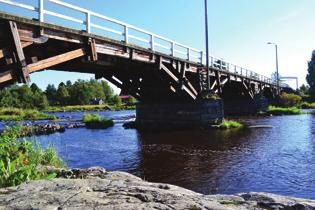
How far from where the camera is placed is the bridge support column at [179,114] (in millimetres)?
30109

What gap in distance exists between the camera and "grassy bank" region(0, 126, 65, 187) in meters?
6.22

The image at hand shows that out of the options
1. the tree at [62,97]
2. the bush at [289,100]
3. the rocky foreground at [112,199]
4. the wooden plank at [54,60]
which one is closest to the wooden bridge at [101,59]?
the wooden plank at [54,60]

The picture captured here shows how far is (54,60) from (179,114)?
17.8m

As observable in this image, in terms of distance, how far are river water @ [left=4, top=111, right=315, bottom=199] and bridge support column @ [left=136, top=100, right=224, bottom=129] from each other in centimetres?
647

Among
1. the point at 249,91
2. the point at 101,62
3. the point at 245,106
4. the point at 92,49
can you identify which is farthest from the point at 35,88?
the point at 92,49

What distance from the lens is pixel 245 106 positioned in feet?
172

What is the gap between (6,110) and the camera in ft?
210

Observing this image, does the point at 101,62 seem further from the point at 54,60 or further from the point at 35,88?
the point at 35,88

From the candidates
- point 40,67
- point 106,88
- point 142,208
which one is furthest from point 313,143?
point 106,88

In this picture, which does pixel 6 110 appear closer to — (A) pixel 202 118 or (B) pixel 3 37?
(A) pixel 202 118

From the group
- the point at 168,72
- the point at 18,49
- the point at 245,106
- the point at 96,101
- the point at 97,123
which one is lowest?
the point at 97,123

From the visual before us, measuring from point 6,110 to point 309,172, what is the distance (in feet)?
200

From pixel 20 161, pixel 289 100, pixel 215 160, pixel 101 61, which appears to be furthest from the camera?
pixel 289 100

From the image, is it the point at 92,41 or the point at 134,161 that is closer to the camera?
the point at 134,161
